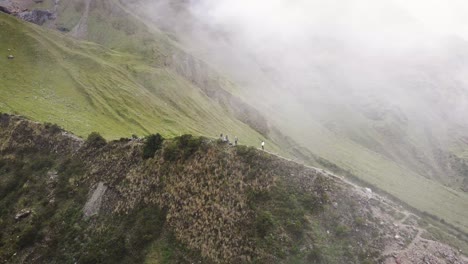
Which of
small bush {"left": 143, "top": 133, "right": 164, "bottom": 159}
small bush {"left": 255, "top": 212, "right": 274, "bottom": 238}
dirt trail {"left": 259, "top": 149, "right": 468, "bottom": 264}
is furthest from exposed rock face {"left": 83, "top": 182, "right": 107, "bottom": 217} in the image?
dirt trail {"left": 259, "top": 149, "right": 468, "bottom": 264}

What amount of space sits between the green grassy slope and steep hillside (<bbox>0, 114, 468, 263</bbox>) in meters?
32.9

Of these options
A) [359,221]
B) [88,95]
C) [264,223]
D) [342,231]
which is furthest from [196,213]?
[88,95]

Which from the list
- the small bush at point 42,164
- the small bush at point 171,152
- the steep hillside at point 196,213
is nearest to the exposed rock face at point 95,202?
the steep hillside at point 196,213

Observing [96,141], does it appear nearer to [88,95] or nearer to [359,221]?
[359,221]

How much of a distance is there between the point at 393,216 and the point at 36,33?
571ft

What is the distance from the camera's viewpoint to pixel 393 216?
159 feet

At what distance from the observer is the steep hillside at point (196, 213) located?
143 feet

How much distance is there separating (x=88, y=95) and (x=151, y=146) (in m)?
93.1

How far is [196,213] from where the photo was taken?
49188 millimetres

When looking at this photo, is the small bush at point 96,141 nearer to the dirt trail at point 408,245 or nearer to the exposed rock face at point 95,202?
the exposed rock face at point 95,202

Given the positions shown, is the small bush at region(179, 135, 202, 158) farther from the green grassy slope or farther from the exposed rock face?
the green grassy slope

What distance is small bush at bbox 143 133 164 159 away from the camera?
57.7 meters

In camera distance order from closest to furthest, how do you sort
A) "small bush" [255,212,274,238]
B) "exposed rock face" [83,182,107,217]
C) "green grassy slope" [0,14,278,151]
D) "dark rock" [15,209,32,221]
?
1. "small bush" [255,212,274,238]
2. "exposed rock face" [83,182,107,217]
3. "dark rock" [15,209,32,221]
4. "green grassy slope" [0,14,278,151]

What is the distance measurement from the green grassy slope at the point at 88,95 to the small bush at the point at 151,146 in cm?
3756
